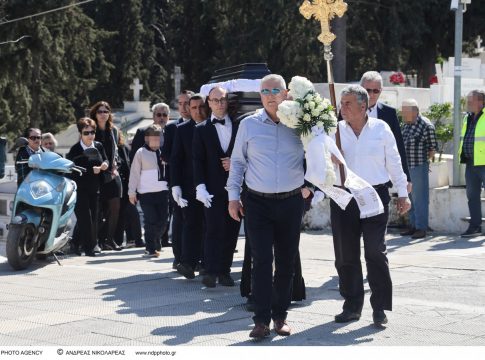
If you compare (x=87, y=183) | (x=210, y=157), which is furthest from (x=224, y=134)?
(x=87, y=183)

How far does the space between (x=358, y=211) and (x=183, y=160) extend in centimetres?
300

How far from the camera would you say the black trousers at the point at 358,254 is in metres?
7.51

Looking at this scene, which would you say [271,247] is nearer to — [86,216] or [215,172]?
[215,172]

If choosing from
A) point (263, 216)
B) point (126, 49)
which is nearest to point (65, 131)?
point (126, 49)

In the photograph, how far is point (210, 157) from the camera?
9.42m

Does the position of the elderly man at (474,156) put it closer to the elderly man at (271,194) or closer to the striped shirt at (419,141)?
the striped shirt at (419,141)

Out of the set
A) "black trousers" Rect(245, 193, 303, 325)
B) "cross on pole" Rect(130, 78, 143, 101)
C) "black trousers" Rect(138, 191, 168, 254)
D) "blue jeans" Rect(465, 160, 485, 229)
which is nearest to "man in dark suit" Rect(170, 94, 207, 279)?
"black trousers" Rect(138, 191, 168, 254)

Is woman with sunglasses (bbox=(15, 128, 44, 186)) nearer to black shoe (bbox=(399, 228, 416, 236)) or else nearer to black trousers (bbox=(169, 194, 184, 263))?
black trousers (bbox=(169, 194, 184, 263))

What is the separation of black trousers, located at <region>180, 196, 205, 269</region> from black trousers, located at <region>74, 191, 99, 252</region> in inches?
104

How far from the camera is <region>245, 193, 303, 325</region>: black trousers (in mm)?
7094

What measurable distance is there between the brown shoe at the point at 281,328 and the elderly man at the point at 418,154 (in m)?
6.63

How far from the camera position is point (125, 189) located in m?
13.6

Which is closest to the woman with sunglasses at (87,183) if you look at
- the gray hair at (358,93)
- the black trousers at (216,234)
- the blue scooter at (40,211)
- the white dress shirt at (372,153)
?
the blue scooter at (40,211)
